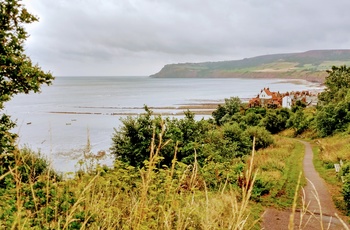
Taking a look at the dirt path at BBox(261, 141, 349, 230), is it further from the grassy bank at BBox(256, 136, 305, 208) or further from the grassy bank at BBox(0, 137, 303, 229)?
the grassy bank at BBox(256, 136, 305, 208)

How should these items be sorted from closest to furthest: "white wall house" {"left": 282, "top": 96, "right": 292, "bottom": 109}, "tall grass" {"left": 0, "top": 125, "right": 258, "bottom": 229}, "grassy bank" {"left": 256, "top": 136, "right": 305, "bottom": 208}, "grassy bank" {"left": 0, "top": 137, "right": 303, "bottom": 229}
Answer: "tall grass" {"left": 0, "top": 125, "right": 258, "bottom": 229}
"grassy bank" {"left": 0, "top": 137, "right": 303, "bottom": 229}
"grassy bank" {"left": 256, "top": 136, "right": 305, "bottom": 208}
"white wall house" {"left": 282, "top": 96, "right": 292, "bottom": 109}

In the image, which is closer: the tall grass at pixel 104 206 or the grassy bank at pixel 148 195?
the tall grass at pixel 104 206

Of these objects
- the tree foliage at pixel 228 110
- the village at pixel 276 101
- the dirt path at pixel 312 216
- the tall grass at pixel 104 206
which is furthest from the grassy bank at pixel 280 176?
the village at pixel 276 101

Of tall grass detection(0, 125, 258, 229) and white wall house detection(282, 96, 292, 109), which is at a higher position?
tall grass detection(0, 125, 258, 229)

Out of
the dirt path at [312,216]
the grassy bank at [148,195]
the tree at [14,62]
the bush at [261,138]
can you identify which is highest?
the tree at [14,62]

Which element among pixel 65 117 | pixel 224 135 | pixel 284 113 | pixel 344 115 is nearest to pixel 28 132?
pixel 65 117

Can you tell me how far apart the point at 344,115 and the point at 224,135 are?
1666 centimetres

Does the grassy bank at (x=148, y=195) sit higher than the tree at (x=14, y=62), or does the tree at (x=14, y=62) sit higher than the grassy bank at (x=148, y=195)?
the tree at (x=14, y=62)

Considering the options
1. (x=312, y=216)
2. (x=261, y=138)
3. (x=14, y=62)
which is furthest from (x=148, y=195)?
(x=261, y=138)

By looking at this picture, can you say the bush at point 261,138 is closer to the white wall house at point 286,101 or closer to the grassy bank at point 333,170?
the grassy bank at point 333,170

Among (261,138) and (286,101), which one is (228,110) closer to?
(286,101)

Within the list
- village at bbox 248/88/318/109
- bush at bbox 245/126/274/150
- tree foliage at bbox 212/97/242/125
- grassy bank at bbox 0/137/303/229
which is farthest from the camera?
village at bbox 248/88/318/109

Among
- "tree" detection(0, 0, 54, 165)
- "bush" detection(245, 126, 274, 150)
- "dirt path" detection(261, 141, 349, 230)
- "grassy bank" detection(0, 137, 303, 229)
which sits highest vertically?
"tree" detection(0, 0, 54, 165)

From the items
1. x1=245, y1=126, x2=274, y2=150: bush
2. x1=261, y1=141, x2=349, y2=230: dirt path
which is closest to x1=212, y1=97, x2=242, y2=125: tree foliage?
x1=245, y1=126, x2=274, y2=150: bush
